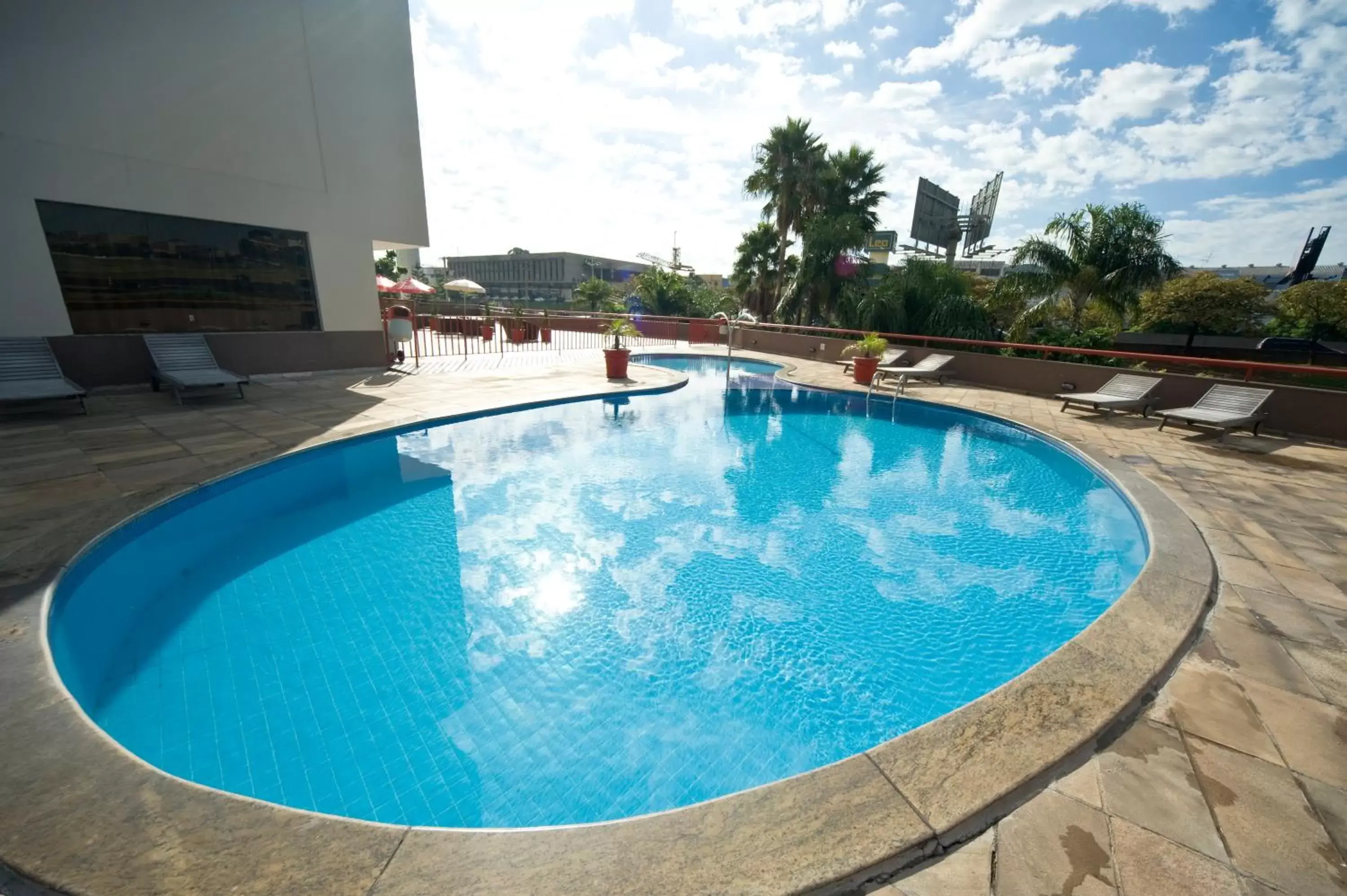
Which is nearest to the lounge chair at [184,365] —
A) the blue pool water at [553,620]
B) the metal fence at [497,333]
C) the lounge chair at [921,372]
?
the blue pool water at [553,620]

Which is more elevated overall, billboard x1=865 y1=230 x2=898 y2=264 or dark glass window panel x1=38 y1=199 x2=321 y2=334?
billboard x1=865 y1=230 x2=898 y2=264

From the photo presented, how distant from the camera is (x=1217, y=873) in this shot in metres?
1.79

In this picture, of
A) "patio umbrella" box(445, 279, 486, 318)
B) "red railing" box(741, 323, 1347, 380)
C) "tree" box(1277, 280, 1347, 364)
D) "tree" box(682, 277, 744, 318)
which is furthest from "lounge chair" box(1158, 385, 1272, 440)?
"tree" box(1277, 280, 1347, 364)

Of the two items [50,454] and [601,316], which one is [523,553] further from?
[601,316]

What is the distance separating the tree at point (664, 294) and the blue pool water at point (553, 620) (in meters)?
24.0

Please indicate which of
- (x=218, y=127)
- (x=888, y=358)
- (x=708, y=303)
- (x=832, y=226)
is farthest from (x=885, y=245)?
(x=218, y=127)

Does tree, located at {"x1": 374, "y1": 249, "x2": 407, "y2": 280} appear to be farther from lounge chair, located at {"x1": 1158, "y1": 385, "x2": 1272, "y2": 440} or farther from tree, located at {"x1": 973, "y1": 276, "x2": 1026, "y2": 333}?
lounge chair, located at {"x1": 1158, "y1": 385, "x2": 1272, "y2": 440}

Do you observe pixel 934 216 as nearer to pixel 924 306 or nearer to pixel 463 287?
pixel 924 306

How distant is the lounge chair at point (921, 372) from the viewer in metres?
12.5

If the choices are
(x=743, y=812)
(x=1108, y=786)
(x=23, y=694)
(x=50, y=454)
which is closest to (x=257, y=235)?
(x=50, y=454)

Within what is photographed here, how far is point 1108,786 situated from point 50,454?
30.9 feet

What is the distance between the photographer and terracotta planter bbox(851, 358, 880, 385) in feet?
40.8

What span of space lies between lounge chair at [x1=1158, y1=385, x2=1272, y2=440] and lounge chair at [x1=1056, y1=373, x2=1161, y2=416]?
623mm

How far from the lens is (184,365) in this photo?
346 inches
